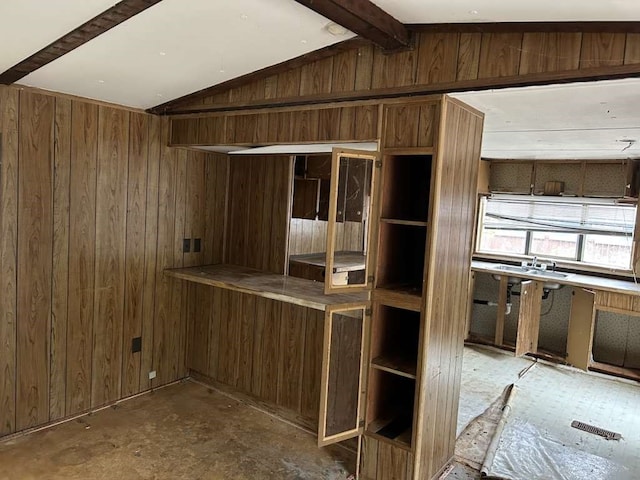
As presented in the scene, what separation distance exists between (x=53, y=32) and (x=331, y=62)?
1.34m

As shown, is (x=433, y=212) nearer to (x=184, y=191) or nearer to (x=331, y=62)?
(x=331, y=62)

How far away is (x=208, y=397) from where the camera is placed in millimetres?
3711

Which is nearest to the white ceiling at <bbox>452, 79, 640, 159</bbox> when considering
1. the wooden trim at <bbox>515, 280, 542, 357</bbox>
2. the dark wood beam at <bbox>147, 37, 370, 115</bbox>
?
the dark wood beam at <bbox>147, 37, 370, 115</bbox>

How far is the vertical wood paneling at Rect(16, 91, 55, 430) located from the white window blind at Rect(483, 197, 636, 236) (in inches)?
185

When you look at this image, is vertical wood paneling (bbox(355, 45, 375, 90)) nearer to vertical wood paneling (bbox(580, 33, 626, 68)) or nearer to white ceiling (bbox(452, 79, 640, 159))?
white ceiling (bbox(452, 79, 640, 159))

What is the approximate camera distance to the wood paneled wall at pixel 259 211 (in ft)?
11.7

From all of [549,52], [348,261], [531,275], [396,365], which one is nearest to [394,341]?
[396,365]

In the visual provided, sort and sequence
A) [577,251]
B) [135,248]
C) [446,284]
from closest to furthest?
1. [446,284]
2. [135,248]
3. [577,251]

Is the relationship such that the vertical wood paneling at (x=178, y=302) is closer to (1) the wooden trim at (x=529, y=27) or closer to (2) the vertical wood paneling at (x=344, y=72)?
(2) the vertical wood paneling at (x=344, y=72)

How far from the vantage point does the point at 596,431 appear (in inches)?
134

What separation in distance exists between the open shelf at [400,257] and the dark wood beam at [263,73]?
3.13 ft

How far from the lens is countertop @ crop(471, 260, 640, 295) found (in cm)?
428

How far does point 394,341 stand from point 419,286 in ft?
1.29

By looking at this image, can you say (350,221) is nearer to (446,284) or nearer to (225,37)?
(446,284)
